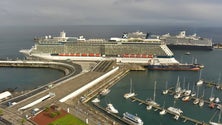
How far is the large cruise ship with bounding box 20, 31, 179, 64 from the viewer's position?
87.6 m

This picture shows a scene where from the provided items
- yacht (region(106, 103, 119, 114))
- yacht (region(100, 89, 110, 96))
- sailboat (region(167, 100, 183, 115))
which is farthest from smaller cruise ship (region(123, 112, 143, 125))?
yacht (region(100, 89, 110, 96))

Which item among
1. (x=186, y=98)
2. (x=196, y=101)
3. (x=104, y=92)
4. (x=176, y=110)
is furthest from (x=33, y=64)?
(x=196, y=101)

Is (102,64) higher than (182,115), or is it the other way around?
(102,64)

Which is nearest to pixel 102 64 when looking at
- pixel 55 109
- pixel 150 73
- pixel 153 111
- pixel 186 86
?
pixel 150 73

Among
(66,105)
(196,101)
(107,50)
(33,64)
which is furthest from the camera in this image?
(107,50)

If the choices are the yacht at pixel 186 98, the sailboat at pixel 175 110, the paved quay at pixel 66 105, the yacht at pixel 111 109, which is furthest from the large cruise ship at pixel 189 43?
the yacht at pixel 111 109

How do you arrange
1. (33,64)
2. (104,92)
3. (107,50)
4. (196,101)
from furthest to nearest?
(107,50) → (33,64) → (104,92) → (196,101)

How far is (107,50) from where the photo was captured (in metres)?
90.6

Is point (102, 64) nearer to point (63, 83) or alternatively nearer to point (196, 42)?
point (63, 83)

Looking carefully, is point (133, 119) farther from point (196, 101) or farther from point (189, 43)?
point (189, 43)

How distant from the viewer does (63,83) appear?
5744 cm

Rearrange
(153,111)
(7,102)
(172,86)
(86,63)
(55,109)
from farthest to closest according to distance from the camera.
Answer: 1. (86,63)
2. (172,86)
3. (153,111)
4. (7,102)
5. (55,109)

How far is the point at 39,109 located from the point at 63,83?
1663 centimetres

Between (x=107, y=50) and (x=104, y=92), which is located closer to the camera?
(x=104, y=92)
